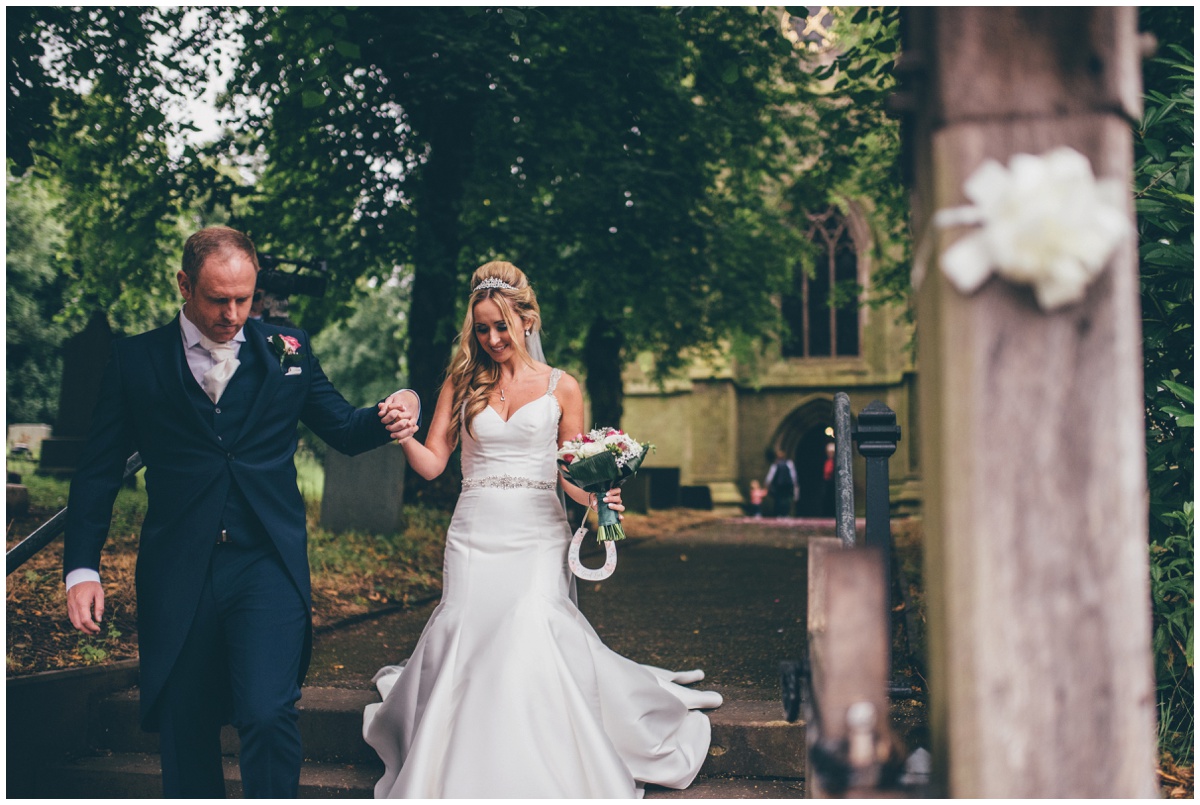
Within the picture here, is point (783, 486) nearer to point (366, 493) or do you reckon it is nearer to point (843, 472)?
point (366, 493)

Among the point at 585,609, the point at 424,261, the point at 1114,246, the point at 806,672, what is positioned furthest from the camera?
the point at 424,261

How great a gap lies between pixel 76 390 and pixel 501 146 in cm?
634

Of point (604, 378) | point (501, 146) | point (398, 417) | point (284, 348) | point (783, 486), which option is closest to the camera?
point (284, 348)

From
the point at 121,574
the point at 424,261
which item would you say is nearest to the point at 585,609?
the point at 121,574

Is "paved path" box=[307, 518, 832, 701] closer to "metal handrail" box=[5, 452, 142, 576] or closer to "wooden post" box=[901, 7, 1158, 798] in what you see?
"metal handrail" box=[5, 452, 142, 576]

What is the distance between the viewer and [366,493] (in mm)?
10664

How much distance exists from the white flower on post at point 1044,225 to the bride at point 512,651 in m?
2.81

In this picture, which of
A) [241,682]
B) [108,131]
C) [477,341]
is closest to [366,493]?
[108,131]

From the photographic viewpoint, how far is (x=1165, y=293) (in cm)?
445

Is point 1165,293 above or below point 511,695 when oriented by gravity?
above

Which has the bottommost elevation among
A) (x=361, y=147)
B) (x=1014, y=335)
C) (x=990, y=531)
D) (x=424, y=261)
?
(x=990, y=531)

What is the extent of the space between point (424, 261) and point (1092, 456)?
963 centimetres

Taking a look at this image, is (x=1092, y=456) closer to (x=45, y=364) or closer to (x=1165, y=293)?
(x=1165, y=293)

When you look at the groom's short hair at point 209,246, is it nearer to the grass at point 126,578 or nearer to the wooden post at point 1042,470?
the wooden post at point 1042,470
